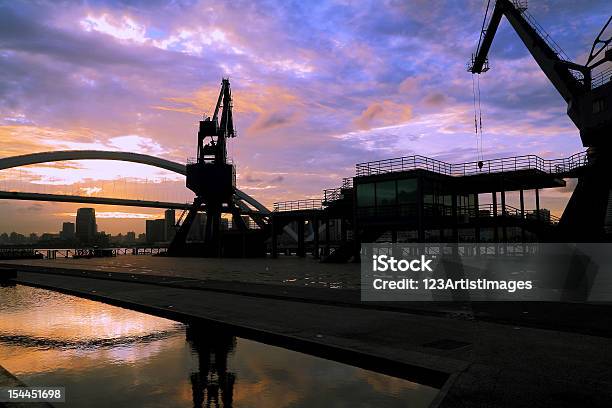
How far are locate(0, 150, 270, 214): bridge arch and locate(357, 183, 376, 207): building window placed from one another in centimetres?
8511

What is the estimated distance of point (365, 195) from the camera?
161 ft

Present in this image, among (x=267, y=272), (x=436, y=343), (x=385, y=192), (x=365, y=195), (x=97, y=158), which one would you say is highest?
(x=97, y=158)

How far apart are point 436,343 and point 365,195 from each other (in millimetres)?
38723

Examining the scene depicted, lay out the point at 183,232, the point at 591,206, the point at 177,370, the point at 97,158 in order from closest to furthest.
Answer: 1. the point at 177,370
2. the point at 591,206
3. the point at 183,232
4. the point at 97,158

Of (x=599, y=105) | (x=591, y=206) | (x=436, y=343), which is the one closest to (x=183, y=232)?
(x=599, y=105)

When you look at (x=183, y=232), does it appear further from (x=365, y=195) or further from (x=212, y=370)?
(x=212, y=370)

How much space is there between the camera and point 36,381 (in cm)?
889

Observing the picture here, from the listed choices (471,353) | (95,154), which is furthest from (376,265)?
(95,154)

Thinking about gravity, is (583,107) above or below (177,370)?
above

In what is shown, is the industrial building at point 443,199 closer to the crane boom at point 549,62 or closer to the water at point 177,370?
the crane boom at point 549,62

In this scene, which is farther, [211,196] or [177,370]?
[211,196]

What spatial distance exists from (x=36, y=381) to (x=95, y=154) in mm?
135775

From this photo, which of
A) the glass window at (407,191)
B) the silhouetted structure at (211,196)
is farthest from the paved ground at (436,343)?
the silhouetted structure at (211,196)

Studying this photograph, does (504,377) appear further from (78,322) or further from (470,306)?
(78,322)
